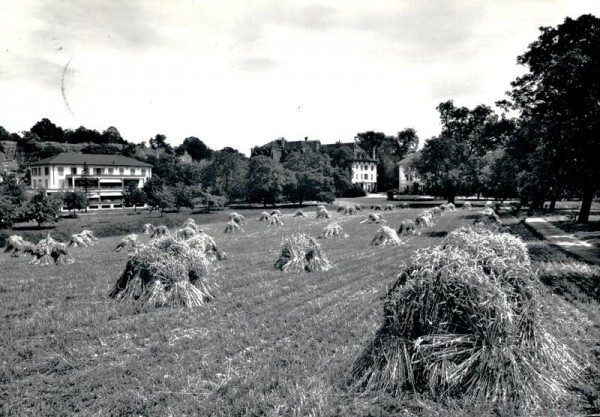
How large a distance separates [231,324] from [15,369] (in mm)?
4229

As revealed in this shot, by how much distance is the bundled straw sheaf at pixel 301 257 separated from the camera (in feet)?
54.4

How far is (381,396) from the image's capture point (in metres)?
6.50

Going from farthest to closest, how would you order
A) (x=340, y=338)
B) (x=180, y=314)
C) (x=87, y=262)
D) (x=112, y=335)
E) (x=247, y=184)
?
(x=247, y=184)
(x=87, y=262)
(x=180, y=314)
(x=112, y=335)
(x=340, y=338)

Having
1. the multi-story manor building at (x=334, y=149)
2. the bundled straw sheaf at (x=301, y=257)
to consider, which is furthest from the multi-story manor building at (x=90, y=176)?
the bundled straw sheaf at (x=301, y=257)

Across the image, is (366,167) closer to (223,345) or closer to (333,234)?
(333,234)

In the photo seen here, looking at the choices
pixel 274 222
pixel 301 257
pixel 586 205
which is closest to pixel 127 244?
pixel 301 257

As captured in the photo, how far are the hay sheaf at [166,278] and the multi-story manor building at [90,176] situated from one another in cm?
7316

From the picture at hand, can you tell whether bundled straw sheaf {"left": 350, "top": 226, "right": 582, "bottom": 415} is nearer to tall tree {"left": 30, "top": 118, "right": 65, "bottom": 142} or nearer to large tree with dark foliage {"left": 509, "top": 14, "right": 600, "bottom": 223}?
large tree with dark foliage {"left": 509, "top": 14, "right": 600, "bottom": 223}

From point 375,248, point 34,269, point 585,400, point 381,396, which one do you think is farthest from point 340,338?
point 34,269

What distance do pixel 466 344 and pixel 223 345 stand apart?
4.61 m

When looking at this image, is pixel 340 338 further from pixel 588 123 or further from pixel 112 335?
pixel 588 123

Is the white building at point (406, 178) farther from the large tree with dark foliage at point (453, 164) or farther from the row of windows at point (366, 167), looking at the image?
the large tree with dark foliage at point (453, 164)

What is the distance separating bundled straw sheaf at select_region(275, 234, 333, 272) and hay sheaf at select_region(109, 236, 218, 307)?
3.95m

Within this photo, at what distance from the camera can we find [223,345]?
339 inches
